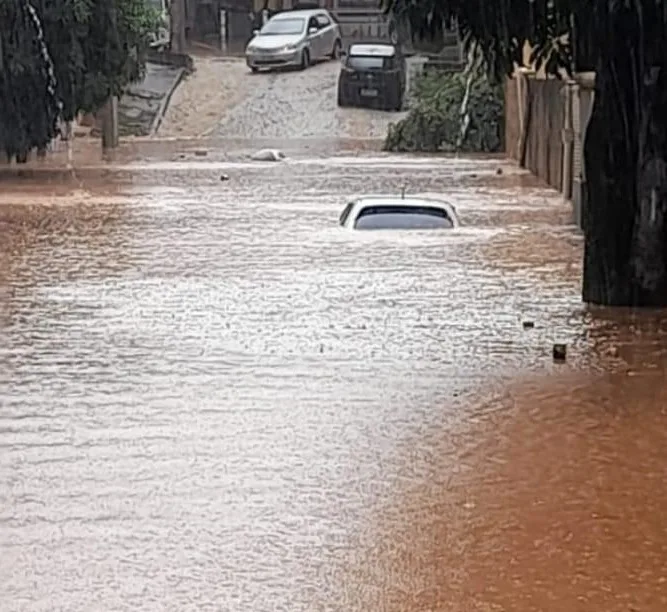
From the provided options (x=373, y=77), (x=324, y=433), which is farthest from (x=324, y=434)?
(x=373, y=77)

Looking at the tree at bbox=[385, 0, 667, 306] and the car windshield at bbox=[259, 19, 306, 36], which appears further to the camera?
the car windshield at bbox=[259, 19, 306, 36]

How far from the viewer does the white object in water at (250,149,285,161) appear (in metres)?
36.0

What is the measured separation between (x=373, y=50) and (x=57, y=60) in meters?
17.0

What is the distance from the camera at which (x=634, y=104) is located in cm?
1391

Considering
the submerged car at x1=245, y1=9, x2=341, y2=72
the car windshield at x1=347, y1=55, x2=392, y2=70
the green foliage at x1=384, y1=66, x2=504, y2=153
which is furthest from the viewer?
the submerged car at x1=245, y1=9, x2=341, y2=72

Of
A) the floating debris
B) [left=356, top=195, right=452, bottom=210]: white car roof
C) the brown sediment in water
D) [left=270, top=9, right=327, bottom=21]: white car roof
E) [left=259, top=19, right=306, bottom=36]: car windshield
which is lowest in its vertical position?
[left=356, top=195, right=452, bottom=210]: white car roof

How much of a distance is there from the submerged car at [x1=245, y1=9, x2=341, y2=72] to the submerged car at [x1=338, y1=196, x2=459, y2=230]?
27.3 m

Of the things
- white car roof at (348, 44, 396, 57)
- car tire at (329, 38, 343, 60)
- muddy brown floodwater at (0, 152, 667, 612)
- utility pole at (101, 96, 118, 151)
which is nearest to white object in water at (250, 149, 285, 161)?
utility pole at (101, 96, 118, 151)

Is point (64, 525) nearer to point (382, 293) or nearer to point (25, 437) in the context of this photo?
point (25, 437)

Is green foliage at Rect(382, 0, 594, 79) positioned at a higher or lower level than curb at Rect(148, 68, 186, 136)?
higher

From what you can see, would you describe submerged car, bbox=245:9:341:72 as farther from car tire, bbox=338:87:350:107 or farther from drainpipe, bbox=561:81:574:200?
drainpipe, bbox=561:81:574:200

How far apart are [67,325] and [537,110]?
22.6 m

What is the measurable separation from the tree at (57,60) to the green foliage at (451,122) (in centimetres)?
990

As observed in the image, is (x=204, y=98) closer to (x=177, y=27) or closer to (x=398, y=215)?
(x=177, y=27)
